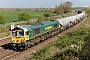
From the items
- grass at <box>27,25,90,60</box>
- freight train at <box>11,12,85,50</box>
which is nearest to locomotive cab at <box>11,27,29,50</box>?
freight train at <box>11,12,85,50</box>

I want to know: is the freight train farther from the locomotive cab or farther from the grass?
the grass

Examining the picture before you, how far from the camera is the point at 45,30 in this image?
3111 centimetres

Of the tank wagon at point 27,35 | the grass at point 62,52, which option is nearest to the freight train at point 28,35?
the tank wagon at point 27,35

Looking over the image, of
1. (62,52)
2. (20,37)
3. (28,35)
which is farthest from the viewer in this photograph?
(28,35)

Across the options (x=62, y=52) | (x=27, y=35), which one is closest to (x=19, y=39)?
(x=27, y=35)

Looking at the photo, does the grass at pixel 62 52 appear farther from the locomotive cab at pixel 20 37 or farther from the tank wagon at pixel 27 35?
the tank wagon at pixel 27 35

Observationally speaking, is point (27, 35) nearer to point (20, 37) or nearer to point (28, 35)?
point (28, 35)

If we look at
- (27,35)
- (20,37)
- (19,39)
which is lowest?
(19,39)

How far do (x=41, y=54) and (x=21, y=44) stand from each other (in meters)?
5.14

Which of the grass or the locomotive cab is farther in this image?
the locomotive cab

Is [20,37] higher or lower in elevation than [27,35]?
lower

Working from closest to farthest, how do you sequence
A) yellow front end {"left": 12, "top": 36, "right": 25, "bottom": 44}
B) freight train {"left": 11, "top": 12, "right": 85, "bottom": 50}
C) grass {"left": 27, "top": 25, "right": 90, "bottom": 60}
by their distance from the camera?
grass {"left": 27, "top": 25, "right": 90, "bottom": 60} < yellow front end {"left": 12, "top": 36, "right": 25, "bottom": 44} < freight train {"left": 11, "top": 12, "right": 85, "bottom": 50}

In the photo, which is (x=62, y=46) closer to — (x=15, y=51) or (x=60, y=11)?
(x=15, y=51)

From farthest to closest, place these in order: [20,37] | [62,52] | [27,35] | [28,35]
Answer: [28,35]
[27,35]
[20,37]
[62,52]
